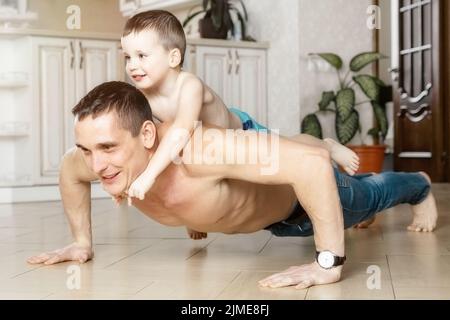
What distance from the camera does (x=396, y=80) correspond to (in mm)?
6348

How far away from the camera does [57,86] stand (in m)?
4.61

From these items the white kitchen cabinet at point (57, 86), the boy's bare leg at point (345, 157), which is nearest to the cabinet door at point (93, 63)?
the white kitchen cabinet at point (57, 86)

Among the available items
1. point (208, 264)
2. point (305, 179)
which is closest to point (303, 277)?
point (305, 179)

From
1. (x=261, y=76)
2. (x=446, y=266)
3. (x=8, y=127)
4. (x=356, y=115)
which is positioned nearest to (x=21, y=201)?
(x=8, y=127)

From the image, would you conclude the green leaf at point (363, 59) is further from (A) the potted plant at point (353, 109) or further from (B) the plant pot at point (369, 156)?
(B) the plant pot at point (369, 156)

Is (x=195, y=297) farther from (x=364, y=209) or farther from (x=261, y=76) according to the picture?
(x=261, y=76)

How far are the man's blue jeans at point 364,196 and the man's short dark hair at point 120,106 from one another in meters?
0.61

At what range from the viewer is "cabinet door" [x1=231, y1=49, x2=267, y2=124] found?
521cm

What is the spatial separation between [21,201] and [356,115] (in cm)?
261

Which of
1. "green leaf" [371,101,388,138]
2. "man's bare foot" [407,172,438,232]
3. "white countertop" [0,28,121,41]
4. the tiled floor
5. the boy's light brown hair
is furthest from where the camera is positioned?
"green leaf" [371,101,388,138]

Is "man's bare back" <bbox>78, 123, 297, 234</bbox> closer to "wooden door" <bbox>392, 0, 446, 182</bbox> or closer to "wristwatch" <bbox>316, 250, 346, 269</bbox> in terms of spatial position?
"wristwatch" <bbox>316, 250, 346, 269</bbox>

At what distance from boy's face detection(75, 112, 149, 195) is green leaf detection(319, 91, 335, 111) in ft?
13.1

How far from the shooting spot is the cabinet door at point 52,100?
4566 mm

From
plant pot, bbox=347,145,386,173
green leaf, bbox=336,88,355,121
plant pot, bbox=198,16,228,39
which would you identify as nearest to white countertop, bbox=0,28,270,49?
plant pot, bbox=198,16,228,39
